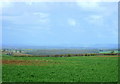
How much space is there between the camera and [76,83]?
16109mm

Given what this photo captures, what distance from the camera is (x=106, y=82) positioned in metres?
16.8

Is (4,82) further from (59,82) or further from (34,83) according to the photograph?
(59,82)

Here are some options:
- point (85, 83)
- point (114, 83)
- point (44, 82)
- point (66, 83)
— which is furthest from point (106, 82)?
point (44, 82)

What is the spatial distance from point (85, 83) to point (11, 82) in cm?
476

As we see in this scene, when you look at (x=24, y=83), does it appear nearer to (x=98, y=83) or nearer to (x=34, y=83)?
(x=34, y=83)

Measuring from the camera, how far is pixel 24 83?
1581 cm

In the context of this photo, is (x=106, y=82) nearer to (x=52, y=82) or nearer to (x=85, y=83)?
(x=85, y=83)

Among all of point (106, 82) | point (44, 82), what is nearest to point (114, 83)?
point (106, 82)

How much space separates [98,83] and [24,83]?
4.74m

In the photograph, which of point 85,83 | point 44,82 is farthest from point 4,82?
point 85,83

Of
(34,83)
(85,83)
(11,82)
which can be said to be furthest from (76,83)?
(11,82)

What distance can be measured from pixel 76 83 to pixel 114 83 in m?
2.49

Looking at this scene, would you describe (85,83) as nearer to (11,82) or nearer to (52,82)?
(52,82)

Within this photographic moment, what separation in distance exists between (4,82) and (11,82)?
1.46ft
